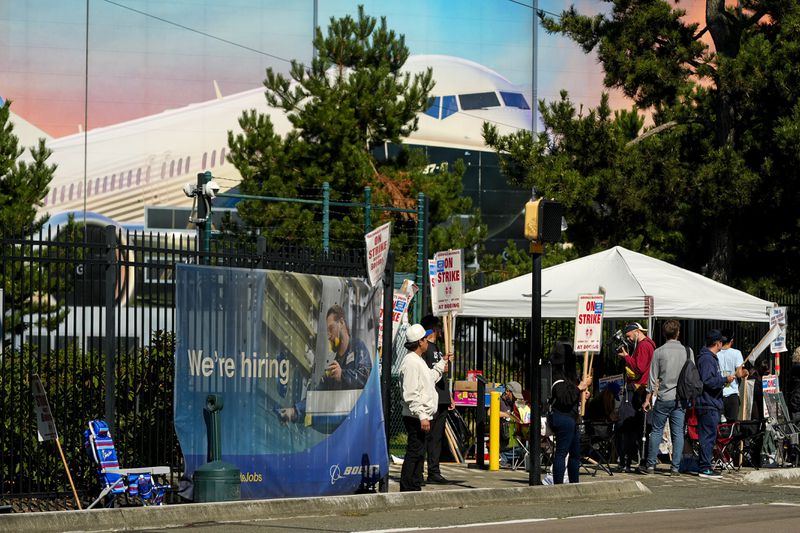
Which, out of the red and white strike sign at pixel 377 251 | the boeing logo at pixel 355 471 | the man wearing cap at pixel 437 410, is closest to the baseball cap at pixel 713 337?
the man wearing cap at pixel 437 410

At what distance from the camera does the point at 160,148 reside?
52219 mm

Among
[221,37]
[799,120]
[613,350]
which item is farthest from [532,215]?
[221,37]

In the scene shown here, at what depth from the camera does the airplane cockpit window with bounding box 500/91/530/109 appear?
55969mm

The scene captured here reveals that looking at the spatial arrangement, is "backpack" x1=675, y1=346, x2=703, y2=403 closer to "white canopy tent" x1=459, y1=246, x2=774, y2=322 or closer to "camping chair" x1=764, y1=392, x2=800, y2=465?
"white canopy tent" x1=459, y1=246, x2=774, y2=322

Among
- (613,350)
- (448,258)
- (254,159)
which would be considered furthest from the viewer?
(254,159)

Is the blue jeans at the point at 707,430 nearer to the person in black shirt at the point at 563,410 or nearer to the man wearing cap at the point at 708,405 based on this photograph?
the man wearing cap at the point at 708,405

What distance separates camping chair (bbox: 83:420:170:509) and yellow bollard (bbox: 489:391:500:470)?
20.2 feet

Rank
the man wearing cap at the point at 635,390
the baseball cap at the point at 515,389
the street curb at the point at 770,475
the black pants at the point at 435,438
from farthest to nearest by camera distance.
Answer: the baseball cap at the point at 515,389
the man wearing cap at the point at 635,390
the street curb at the point at 770,475
the black pants at the point at 435,438

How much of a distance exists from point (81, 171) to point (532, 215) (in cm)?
3820

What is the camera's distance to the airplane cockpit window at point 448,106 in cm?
5478

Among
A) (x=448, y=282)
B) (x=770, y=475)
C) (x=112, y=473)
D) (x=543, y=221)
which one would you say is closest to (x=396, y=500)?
(x=112, y=473)

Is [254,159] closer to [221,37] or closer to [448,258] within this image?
[448,258]

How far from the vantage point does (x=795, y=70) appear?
1036 inches

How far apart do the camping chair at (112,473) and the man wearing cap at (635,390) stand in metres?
7.92
